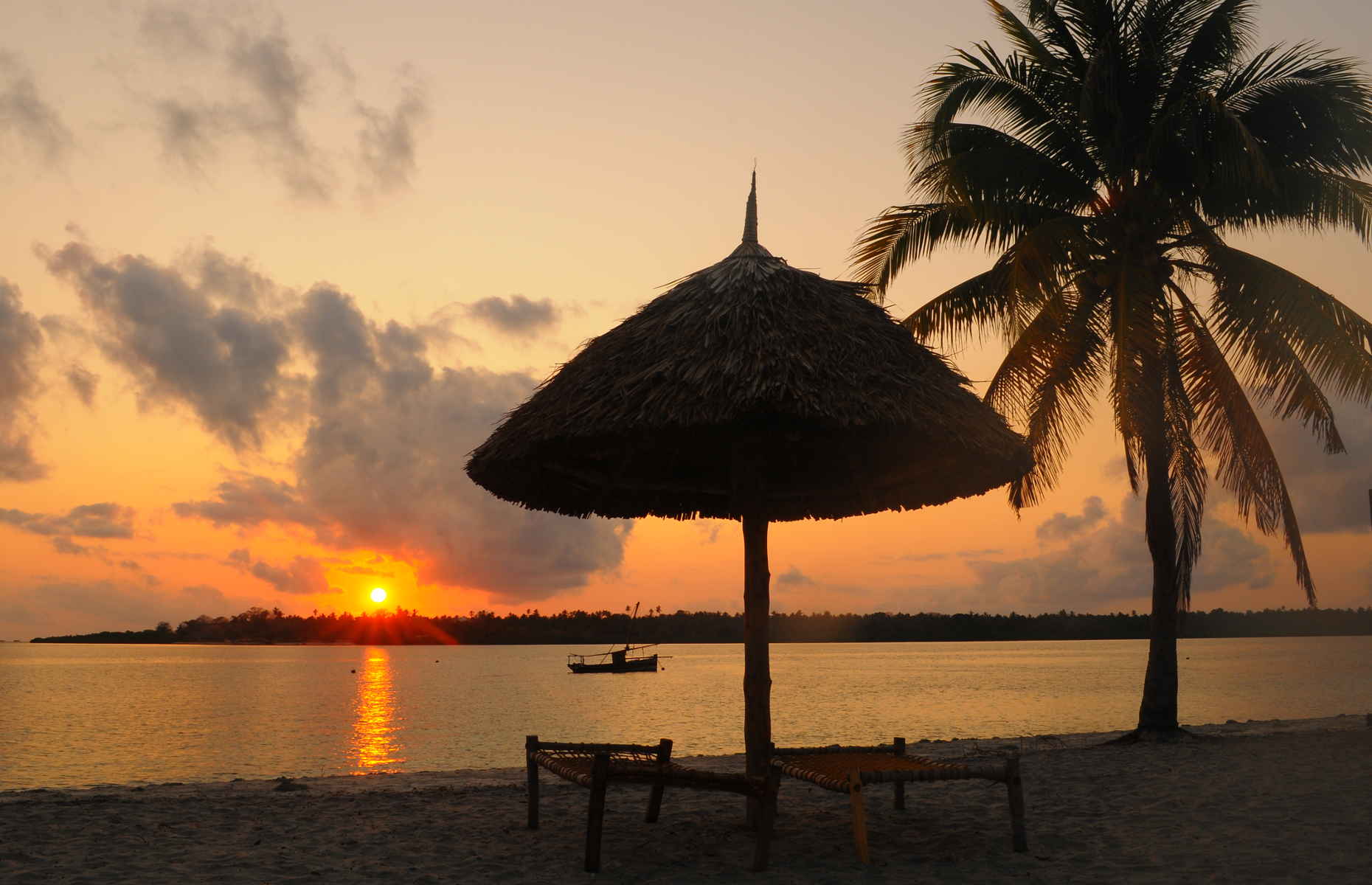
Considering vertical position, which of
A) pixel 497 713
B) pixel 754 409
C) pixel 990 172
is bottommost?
pixel 497 713

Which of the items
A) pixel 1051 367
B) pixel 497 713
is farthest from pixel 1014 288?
pixel 497 713

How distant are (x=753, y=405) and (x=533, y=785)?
3.09 meters

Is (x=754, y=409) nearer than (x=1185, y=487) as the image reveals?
Yes

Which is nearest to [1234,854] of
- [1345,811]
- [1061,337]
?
[1345,811]

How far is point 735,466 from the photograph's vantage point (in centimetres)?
685

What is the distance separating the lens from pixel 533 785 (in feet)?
23.0

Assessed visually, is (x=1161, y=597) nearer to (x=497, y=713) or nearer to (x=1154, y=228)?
(x=1154, y=228)

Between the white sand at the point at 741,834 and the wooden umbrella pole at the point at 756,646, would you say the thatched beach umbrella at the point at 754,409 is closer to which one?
the wooden umbrella pole at the point at 756,646

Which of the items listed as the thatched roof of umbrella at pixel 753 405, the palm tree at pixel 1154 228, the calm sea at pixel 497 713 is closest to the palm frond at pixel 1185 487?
the palm tree at pixel 1154 228

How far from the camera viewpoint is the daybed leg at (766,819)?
17.9ft

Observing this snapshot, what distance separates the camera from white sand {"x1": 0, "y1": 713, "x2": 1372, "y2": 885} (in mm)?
5629

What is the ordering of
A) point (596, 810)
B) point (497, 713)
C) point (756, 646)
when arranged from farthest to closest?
1. point (497, 713)
2. point (756, 646)
3. point (596, 810)

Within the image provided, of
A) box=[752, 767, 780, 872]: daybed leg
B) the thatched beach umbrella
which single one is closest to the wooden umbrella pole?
the thatched beach umbrella

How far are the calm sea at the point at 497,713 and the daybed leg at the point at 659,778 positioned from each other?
18324mm
